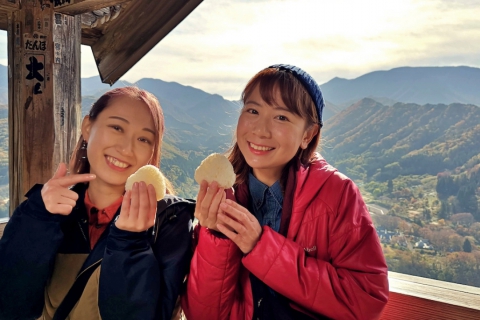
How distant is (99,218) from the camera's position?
2061mm

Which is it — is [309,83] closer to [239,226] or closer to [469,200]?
[239,226]

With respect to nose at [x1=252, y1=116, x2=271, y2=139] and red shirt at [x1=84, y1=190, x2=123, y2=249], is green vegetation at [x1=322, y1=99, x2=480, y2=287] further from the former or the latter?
red shirt at [x1=84, y1=190, x2=123, y2=249]

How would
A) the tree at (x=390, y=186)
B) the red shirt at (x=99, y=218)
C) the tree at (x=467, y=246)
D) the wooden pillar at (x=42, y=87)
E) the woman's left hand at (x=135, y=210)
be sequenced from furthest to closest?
the tree at (x=390, y=186), the tree at (x=467, y=246), the wooden pillar at (x=42, y=87), the red shirt at (x=99, y=218), the woman's left hand at (x=135, y=210)

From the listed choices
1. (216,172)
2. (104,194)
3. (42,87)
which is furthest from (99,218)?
(42,87)

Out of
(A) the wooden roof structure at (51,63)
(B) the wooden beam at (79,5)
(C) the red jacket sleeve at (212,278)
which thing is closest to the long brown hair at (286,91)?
(C) the red jacket sleeve at (212,278)

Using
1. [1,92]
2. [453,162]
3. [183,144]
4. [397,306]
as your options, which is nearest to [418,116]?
[453,162]

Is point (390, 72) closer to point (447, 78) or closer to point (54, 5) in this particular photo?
point (447, 78)

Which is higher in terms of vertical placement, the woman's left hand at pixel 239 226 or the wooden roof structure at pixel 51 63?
the wooden roof structure at pixel 51 63

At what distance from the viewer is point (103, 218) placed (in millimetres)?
2051

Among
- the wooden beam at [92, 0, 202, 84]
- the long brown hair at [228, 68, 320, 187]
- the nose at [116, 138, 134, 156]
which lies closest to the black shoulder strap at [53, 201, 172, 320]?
the nose at [116, 138, 134, 156]

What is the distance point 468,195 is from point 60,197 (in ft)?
10.5

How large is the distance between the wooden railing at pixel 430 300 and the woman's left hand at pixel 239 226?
Answer: 3.17ft

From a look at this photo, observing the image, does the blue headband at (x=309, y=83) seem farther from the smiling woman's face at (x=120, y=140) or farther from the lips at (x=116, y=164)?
the lips at (x=116, y=164)

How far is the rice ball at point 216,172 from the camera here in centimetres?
173
